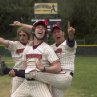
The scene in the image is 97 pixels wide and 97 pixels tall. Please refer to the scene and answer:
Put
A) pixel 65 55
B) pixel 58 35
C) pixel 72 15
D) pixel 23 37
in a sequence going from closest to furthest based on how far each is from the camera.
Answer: pixel 65 55, pixel 58 35, pixel 23 37, pixel 72 15

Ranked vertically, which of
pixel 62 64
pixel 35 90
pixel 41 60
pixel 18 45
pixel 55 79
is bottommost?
pixel 35 90

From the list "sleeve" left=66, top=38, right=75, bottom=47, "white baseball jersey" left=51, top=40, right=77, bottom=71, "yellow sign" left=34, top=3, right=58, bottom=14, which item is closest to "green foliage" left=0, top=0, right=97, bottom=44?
"yellow sign" left=34, top=3, right=58, bottom=14

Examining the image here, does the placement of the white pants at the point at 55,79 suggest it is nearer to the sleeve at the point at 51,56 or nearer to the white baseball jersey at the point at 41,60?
the white baseball jersey at the point at 41,60

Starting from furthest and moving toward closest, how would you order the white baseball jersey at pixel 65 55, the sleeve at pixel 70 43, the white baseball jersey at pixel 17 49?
the white baseball jersey at pixel 17 49 < the white baseball jersey at pixel 65 55 < the sleeve at pixel 70 43

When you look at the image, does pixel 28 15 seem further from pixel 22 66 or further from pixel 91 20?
pixel 22 66

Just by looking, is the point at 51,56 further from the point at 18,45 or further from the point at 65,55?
the point at 18,45

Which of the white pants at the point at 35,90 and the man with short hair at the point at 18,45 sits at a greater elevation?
the man with short hair at the point at 18,45

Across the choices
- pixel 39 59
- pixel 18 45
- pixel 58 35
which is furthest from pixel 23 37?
pixel 39 59

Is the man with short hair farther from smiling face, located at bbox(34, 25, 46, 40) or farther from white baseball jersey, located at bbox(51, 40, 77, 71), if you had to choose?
smiling face, located at bbox(34, 25, 46, 40)

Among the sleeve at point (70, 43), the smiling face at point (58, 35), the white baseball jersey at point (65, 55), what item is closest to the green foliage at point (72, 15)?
the smiling face at point (58, 35)

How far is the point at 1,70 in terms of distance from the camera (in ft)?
24.0

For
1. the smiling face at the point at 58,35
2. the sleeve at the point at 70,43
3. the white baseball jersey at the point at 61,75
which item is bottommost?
the white baseball jersey at the point at 61,75

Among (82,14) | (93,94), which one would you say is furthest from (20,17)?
(93,94)

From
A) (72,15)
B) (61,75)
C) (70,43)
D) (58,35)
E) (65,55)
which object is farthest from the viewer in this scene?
(72,15)
